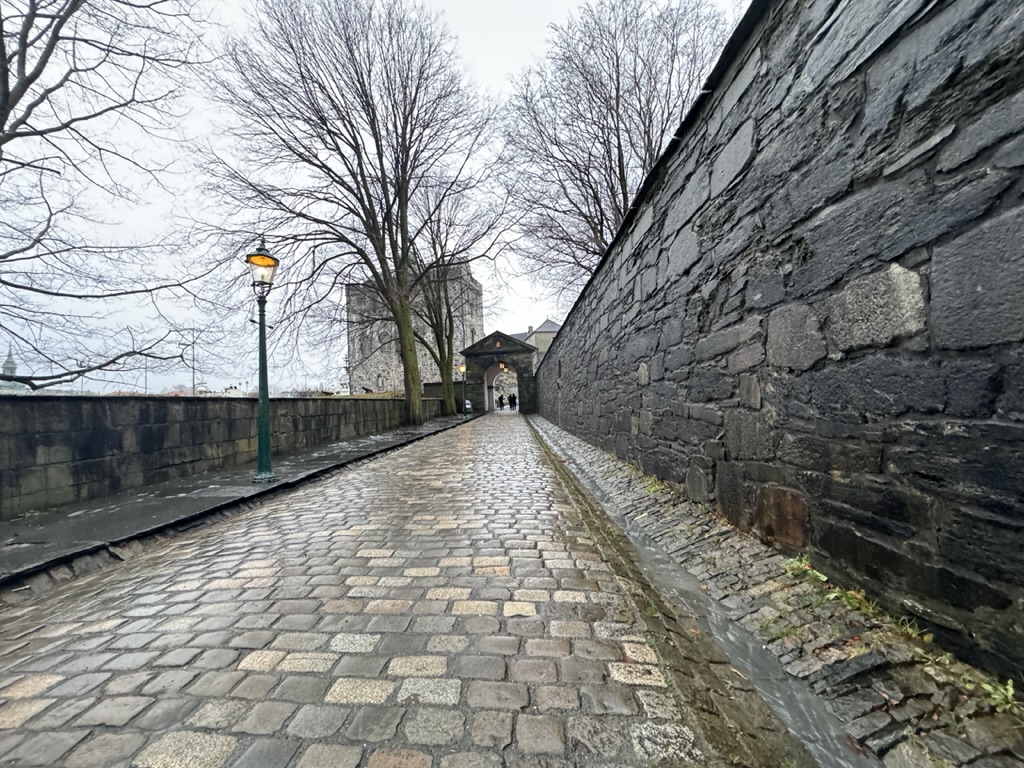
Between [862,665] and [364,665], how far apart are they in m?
1.79

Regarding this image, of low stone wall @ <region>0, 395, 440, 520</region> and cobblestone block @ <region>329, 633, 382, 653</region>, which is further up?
low stone wall @ <region>0, 395, 440, 520</region>

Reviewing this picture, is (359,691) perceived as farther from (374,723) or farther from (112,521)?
(112,521)

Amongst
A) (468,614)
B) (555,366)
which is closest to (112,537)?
(468,614)

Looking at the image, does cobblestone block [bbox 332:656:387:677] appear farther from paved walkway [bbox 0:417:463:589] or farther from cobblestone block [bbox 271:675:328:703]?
paved walkway [bbox 0:417:463:589]

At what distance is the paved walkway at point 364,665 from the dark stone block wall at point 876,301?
82 centimetres

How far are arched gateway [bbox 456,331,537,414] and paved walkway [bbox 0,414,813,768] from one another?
28.2m

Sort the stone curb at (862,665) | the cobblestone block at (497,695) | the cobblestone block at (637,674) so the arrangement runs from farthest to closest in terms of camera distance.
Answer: the cobblestone block at (637,674) → the cobblestone block at (497,695) → the stone curb at (862,665)

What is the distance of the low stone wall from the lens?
4098mm

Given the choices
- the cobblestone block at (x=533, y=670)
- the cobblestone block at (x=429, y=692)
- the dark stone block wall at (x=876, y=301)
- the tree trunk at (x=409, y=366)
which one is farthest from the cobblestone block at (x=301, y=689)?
the tree trunk at (x=409, y=366)

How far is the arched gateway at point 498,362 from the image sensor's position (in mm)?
32000

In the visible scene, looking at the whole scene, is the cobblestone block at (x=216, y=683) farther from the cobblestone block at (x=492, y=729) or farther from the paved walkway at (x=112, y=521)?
the paved walkway at (x=112, y=521)

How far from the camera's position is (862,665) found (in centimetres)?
149

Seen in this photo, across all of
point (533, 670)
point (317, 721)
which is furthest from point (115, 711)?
point (533, 670)

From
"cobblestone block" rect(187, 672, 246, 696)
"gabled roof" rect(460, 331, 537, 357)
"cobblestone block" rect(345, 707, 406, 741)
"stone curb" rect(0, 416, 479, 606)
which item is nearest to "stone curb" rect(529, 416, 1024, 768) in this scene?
"cobblestone block" rect(345, 707, 406, 741)
